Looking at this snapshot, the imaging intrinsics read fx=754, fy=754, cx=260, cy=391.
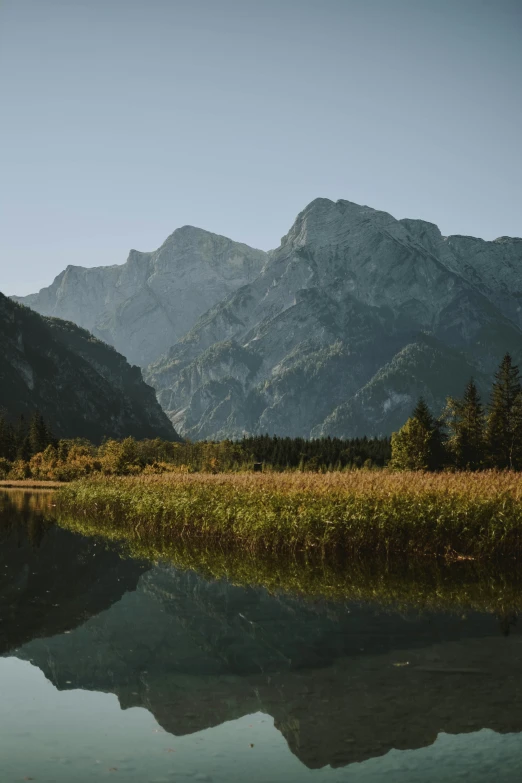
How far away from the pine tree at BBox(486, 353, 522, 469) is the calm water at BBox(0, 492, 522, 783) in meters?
76.1

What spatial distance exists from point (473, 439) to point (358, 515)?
69.5 metres

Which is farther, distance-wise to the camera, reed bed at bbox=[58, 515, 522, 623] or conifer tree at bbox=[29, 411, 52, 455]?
conifer tree at bbox=[29, 411, 52, 455]

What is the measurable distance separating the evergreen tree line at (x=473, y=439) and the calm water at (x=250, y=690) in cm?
7420

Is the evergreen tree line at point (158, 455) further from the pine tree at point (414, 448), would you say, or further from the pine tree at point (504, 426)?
the pine tree at point (504, 426)

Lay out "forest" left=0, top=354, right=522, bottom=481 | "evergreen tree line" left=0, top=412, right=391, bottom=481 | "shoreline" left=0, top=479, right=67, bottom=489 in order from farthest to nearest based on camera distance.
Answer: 1. "forest" left=0, top=354, right=522, bottom=481
2. "shoreline" left=0, top=479, right=67, bottom=489
3. "evergreen tree line" left=0, top=412, right=391, bottom=481

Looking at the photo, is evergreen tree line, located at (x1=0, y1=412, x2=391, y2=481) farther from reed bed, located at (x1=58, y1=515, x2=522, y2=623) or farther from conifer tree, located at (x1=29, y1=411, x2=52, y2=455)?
reed bed, located at (x1=58, y1=515, x2=522, y2=623)

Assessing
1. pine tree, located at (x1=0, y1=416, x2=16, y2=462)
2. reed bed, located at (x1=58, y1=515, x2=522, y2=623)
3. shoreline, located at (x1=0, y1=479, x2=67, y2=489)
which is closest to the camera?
reed bed, located at (x1=58, y1=515, x2=522, y2=623)

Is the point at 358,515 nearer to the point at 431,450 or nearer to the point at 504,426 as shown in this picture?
the point at 431,450

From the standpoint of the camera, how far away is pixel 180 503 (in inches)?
1471

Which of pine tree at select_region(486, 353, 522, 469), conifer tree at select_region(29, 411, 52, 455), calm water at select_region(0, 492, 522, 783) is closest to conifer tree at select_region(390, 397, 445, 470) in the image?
Result: pine tree at select_region(486, 353, 522, 469)

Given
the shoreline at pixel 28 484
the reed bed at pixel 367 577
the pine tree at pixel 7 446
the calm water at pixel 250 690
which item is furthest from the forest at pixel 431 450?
the calm water at pixel 250 690

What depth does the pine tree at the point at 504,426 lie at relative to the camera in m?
92.4

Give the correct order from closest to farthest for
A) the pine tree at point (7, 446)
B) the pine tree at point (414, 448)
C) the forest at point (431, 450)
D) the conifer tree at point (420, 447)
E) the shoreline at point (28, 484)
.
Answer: the shoreline at point (28, 484) < the forest at point (431, 450) < the pine tree at point (414, 448) < the conifer tree at point (420, 447) < the pine tree at point (7, 446)

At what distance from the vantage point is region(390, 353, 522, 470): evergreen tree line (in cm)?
9294
